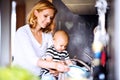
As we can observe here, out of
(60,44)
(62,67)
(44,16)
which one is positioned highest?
(44,16)

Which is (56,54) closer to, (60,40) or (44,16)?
(60,40)

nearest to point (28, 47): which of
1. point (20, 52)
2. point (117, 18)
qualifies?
point (20, 52)

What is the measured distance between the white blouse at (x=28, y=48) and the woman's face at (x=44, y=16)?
55 millimetres

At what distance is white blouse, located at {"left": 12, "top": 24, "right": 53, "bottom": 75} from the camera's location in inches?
42.0

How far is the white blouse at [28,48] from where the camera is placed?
1067 mm

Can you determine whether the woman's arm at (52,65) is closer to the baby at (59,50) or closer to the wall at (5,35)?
the baby at (59,50)

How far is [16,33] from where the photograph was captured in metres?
1.09

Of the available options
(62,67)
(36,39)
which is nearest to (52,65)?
(62,67)

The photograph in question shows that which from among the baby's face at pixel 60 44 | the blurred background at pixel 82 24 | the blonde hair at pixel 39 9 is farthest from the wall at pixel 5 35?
the baby's face at pixel 60 44

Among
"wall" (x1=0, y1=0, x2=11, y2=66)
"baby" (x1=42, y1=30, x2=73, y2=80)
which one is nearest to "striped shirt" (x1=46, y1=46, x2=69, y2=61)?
"baby" (x1=42, y1=30, x2=73, y2=80)

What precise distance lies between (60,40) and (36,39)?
0.40 feet

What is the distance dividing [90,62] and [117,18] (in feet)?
0.85

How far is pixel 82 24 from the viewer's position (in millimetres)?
1054

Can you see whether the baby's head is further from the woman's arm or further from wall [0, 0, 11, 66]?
wall [0, 0, 11, 66]
